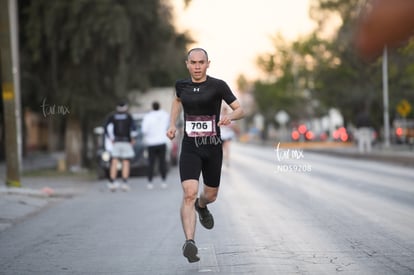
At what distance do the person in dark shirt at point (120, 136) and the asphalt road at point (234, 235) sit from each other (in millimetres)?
1486

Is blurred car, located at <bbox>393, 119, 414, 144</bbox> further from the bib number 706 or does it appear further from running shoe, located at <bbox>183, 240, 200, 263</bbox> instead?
running shoe, located at <bbox>183, 240, 200, 263</bbox>

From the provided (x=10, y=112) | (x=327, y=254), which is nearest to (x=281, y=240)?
(x=327, y=254)

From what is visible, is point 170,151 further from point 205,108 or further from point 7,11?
point 205,108

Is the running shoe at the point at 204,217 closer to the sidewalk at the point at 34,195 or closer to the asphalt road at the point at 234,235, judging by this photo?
the asphalt road at the point at 234,235

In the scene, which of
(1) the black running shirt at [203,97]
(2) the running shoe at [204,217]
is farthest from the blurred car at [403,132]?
(1) the black running shirt at [203,97]

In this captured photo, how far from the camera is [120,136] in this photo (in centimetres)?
1605

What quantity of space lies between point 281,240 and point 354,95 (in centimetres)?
4634

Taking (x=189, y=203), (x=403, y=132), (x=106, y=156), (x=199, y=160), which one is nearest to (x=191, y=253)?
(x=189, y=203)

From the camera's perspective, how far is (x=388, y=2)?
2102 millimetres

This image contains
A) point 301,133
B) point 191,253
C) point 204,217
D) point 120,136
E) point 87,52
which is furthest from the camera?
point 301,133

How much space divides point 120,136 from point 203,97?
387 inches

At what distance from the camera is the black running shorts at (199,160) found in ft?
21.1

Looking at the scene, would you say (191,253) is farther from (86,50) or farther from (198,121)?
(86,50)

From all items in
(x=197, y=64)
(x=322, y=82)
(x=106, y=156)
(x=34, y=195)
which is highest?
(x=322, y=82)
